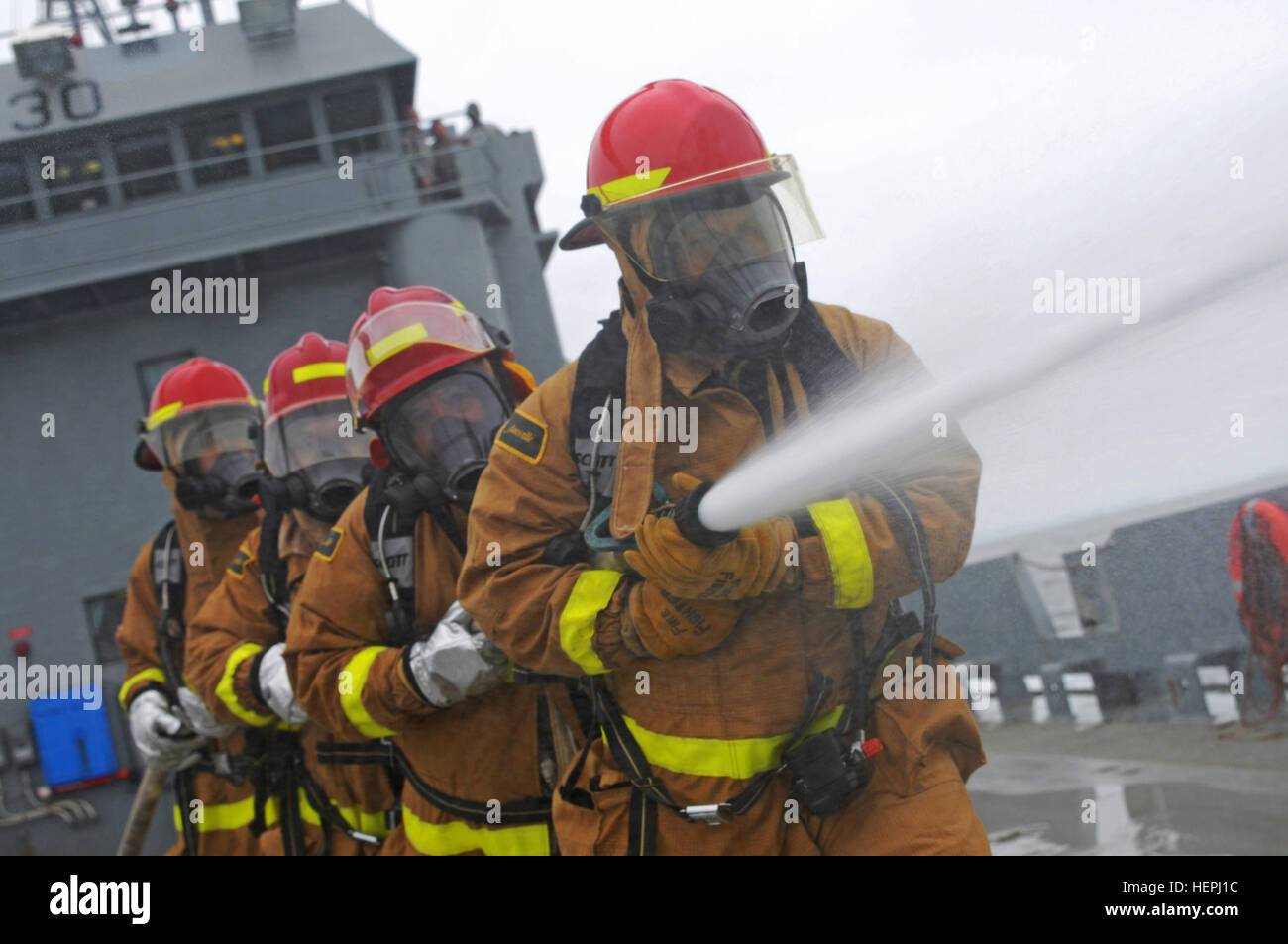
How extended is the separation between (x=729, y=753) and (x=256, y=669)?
89.9 inches

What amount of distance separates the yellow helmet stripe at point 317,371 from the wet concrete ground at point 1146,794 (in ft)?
10.3

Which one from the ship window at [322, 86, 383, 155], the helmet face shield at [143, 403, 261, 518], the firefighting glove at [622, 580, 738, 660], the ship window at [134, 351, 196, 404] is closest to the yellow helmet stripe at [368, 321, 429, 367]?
the firefighting glove at [622, 580, 738, 660]

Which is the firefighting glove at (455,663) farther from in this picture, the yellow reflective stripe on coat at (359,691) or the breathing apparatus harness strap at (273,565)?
the breathing apparatus harness strap at (273,565)

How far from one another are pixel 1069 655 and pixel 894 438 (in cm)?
496

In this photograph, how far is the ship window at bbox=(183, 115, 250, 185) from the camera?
11.4 metres

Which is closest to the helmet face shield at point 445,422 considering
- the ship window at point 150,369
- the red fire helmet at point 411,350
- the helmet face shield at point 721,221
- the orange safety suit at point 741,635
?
the red fire helmet at point 411,350

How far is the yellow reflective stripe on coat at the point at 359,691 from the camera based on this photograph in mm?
3111

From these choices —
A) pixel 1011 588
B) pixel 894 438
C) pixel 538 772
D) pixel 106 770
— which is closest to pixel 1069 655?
pixel 1011 588

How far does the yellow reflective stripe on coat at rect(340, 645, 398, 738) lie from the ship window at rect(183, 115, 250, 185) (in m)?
9.30

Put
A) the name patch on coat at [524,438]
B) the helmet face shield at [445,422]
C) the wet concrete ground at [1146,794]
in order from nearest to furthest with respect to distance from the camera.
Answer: the name patch on coat at [524,438] → the helmet face shield at [445,422] → the wet concrete ground at [1146,794]

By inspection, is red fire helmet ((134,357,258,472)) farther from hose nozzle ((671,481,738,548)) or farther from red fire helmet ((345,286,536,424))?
hose nozzle ((671,481,738,548))

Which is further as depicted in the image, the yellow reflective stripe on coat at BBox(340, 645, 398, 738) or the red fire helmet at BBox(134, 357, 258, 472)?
the red fire helmet at BBox(134, 357, 258, 472)

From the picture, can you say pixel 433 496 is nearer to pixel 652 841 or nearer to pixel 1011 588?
pixel 652 841
